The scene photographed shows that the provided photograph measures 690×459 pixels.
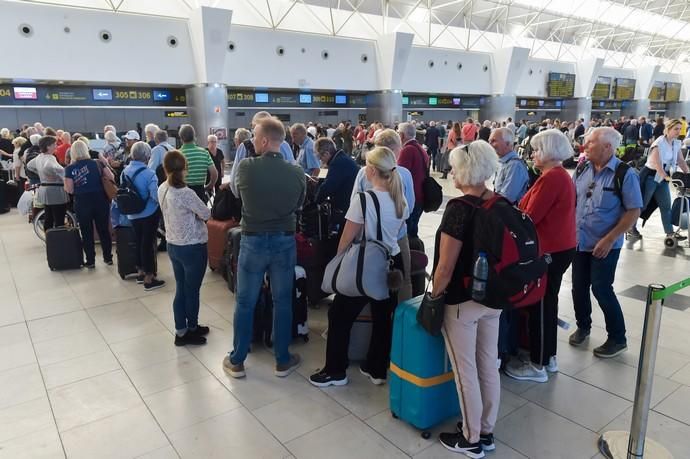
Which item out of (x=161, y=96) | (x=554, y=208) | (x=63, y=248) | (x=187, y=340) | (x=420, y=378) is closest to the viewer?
(x=420, y=378)

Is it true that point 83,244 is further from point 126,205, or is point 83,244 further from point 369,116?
point 369,116

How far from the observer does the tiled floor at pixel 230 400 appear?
2.52 meters

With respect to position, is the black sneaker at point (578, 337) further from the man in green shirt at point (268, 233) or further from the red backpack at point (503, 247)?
the man in green shirt at point (268, 233)

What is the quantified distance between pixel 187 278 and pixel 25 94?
14.6 meters

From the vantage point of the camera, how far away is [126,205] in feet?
15.8

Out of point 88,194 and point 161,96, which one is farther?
point 161,96

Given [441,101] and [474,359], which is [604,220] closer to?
[474,359]

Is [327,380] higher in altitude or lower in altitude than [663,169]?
lower

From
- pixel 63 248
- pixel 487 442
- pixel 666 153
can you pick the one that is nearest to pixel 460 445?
pixel 487 442

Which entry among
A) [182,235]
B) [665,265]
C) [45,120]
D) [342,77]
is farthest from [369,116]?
[182,235]

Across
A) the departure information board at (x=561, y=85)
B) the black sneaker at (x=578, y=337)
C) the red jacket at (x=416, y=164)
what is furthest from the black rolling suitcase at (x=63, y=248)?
the departure information board at (x=561, y=85)

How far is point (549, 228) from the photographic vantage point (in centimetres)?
297

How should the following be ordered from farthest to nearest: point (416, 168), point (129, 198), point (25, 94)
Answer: point (25, 94)
point (129, 198)
point (416, 168)

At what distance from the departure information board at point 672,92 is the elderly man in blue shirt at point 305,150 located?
39.1 meters
